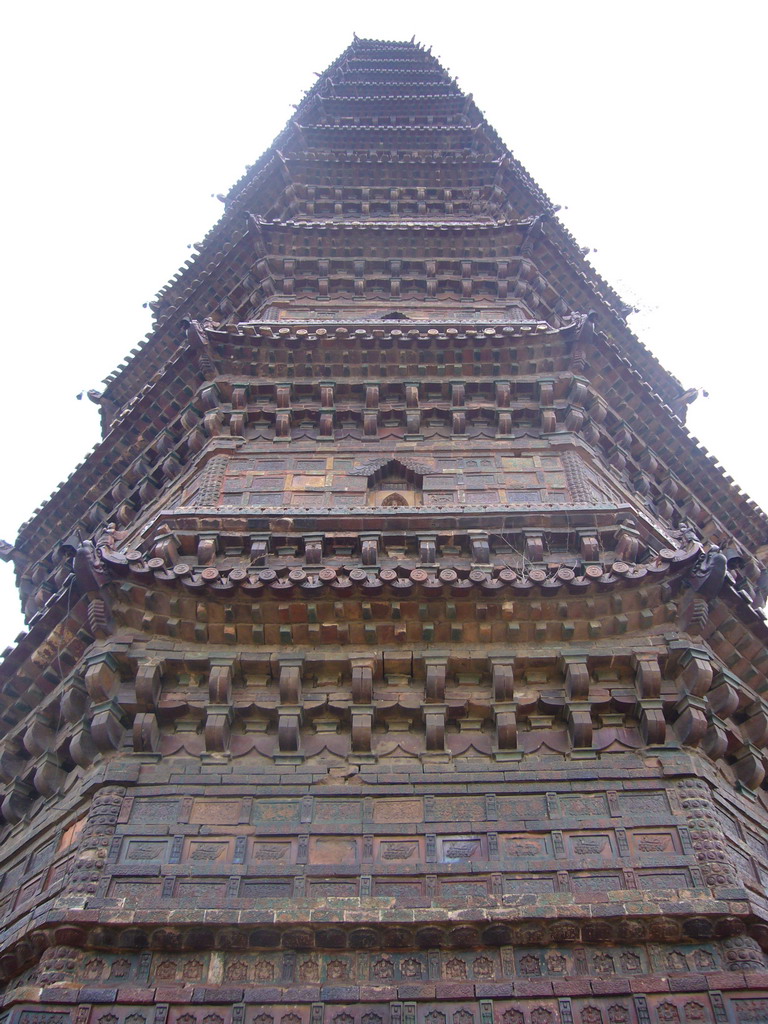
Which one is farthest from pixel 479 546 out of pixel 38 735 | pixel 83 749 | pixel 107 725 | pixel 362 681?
pixel 38 735

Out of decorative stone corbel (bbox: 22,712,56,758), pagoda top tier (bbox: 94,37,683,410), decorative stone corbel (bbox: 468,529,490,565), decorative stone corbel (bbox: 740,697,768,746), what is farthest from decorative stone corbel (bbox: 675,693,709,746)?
pagoda top tier (bbox: 94,37,683,410)

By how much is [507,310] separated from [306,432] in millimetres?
5505

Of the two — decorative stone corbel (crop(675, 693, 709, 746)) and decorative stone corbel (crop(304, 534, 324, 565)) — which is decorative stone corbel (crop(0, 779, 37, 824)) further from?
decorative stone corbel (crop(675, 693, 709, 746))

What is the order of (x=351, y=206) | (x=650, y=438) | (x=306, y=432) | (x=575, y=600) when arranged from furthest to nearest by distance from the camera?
(x=351, y=206), (x=650, y=438), (x=306, y=432), (x=575, y=600)

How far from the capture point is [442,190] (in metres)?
21.1

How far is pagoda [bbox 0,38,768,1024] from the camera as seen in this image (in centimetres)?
704

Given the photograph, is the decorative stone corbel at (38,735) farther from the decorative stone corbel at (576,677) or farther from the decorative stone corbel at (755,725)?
the decorative stone corbel at (755,725)

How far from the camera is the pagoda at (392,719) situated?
7043mm

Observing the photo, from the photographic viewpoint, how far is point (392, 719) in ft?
29.2

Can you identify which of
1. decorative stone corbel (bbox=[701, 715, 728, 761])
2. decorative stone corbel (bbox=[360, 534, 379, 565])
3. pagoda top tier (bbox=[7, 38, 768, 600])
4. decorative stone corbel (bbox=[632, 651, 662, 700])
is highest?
pagoda top tier (bbox=[7, 38, 768, 600])

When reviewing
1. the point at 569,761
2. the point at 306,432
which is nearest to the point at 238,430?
the point at 306,432

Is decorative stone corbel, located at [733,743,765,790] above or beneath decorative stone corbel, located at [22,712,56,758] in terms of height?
beneath

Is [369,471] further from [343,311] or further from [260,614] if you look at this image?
[343,311]

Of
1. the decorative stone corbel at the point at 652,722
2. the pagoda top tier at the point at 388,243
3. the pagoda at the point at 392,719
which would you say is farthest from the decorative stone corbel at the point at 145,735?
the pagoda top tier at the point at 388,243
